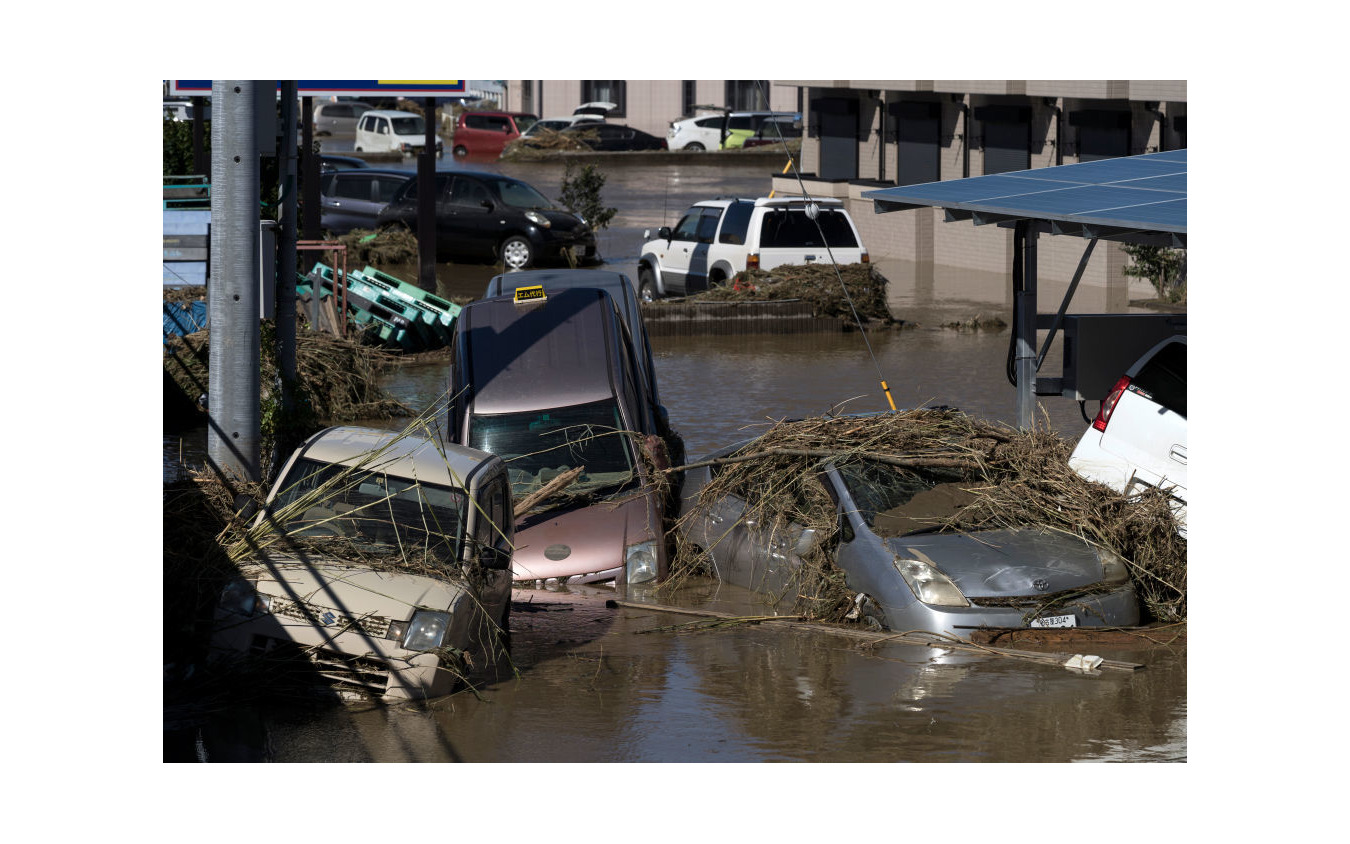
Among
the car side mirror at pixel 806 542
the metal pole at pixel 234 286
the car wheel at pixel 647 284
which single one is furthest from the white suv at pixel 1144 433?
the car wheel at pixel 647 284

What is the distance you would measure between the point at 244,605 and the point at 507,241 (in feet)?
69.4

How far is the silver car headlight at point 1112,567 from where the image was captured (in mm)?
9930

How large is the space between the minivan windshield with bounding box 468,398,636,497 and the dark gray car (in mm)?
19038

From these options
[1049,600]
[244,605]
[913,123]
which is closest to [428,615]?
[244,605]

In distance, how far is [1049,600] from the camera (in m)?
9.63

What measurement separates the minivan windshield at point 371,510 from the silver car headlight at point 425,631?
63 centimetres

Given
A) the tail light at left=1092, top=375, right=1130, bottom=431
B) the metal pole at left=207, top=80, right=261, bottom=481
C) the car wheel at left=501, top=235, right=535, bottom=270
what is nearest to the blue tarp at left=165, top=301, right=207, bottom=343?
the metal pole at left=207, top=80, right=261, bottom=481

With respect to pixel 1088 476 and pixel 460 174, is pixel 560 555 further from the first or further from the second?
pixel 460 174

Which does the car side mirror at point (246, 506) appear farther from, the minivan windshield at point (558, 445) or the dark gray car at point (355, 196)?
the dark gray car at point (355, 196)

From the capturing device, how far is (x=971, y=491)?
10625 mm

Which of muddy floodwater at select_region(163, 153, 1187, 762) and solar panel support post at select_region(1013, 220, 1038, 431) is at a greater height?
solar panel support post at select_region(1013, 220, 1038, 431)

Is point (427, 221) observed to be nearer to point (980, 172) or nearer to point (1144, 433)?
point (980, 172)

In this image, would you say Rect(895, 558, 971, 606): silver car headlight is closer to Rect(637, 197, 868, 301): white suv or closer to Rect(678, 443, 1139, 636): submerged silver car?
Rect(678, 443, 1139, 636): submerged silver car

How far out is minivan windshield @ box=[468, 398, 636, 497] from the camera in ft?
39.8
